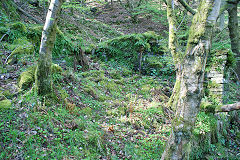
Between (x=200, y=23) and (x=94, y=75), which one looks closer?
(x=200, y=23)

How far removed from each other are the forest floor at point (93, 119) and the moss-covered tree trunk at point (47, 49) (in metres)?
0.29

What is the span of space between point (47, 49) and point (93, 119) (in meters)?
2.09

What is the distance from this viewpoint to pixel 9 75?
397 cm

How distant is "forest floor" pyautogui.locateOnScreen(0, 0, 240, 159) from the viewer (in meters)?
2.75

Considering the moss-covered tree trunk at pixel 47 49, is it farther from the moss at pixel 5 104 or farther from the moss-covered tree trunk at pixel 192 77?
Answer: the moss-covered tree trunk at pixel 192 77

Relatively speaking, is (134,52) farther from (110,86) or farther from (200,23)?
(200,23)

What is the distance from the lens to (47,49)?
3156mm

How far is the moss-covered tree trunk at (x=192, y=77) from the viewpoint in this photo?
7.46 feet

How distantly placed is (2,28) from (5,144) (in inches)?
185

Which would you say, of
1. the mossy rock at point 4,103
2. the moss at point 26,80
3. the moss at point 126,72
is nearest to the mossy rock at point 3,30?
the moss at point 26,80

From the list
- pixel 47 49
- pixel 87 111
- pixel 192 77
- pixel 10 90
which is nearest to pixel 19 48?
pixel 10 90

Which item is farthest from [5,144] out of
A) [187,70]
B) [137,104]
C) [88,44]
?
[88,44]

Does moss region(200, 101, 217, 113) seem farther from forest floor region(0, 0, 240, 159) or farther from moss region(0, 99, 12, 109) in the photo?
moss region(0, 99, 12, 109)

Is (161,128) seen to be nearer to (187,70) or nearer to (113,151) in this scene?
(113,151)
